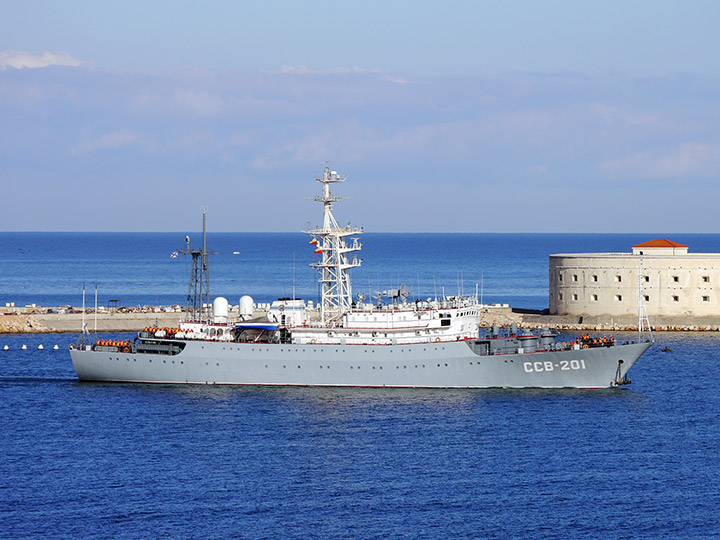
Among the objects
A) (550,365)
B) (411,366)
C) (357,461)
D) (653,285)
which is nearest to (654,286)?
(653,285)

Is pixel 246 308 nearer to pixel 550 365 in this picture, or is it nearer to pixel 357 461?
pixel 550 365

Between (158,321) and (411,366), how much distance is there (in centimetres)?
3710

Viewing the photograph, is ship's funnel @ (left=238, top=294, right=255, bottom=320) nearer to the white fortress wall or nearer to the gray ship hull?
the gray ship hull

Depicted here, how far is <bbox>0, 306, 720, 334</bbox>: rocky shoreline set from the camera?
8844cm

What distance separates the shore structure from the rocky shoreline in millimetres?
552

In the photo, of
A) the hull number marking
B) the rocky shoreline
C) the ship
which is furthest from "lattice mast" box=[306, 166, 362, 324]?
the rocky shoreline

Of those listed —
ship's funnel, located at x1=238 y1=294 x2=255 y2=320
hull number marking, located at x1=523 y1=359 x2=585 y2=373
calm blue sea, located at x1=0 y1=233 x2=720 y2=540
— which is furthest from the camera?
ship's funnel, located at x1=238 y1=294 x2=255 y2=320

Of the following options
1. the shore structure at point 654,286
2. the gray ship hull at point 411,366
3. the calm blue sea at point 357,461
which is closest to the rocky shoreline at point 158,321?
the shore structure at point 654,286

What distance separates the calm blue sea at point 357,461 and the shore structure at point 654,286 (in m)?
23.9

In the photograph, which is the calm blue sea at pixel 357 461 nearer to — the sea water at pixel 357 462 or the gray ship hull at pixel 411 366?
the sea water at pixel 357 462

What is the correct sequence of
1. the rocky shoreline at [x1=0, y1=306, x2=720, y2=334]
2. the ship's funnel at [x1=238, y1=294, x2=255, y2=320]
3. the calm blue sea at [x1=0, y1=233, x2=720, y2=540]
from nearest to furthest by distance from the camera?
the calm blue sea at [x1=0, y1=233, x2=720, y2=540] → the ship's funnel at [x1=238, y1=294, x2=255, y2=320] → the rocky shoreline at [x1=0, y1=306, x2=720, y2=334]

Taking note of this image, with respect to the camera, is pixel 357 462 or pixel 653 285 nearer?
pixel 357 462

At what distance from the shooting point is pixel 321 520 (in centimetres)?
3666

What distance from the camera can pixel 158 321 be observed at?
3580 inches
